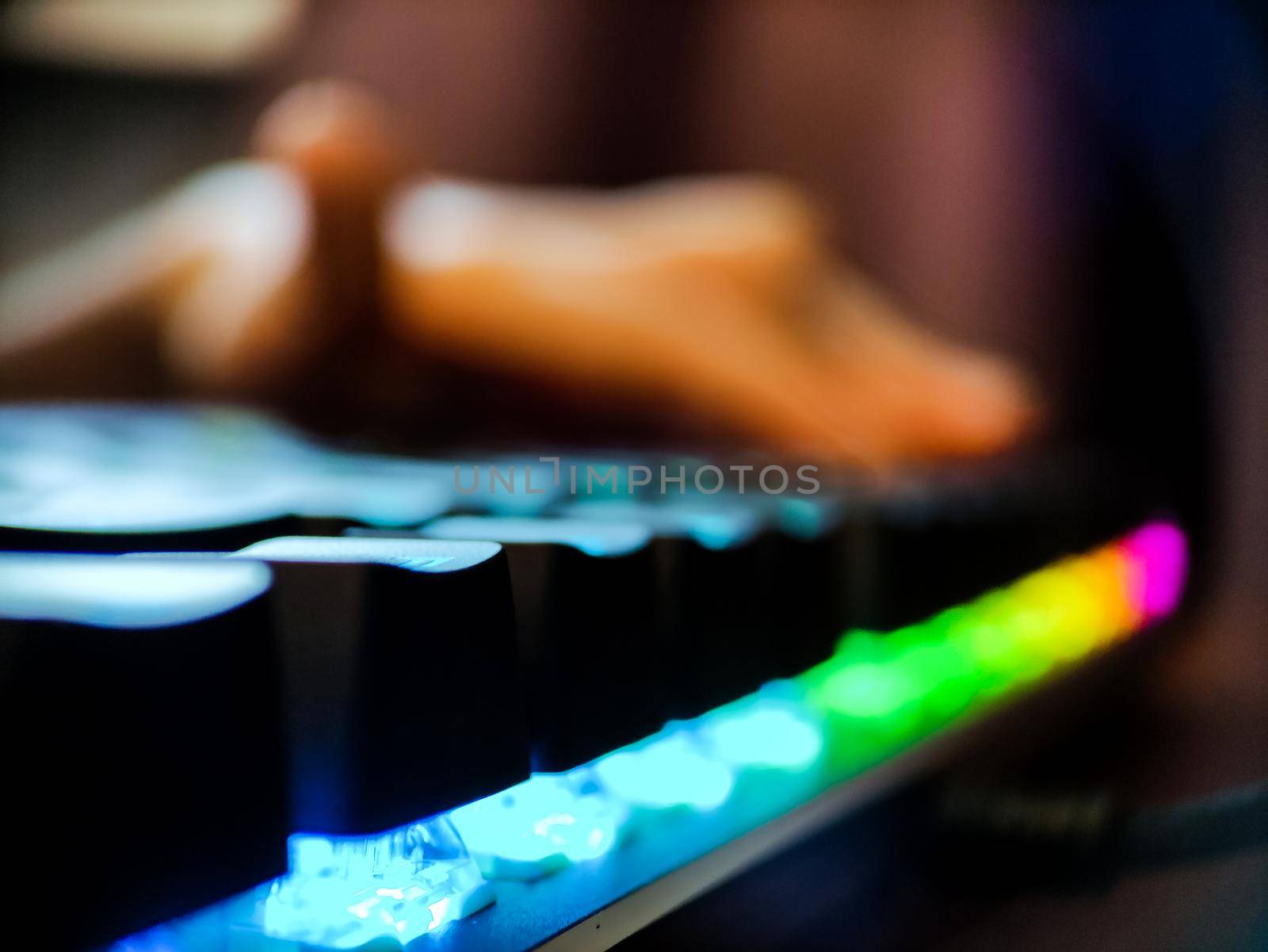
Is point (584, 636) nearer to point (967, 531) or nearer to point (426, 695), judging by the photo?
point (426, 695)

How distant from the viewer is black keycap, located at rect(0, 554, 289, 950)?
13cm

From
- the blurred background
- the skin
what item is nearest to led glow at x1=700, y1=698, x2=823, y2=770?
the skin

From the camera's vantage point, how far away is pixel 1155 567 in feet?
2.41

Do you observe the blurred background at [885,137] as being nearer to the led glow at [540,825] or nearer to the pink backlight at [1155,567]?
the pink backlight at [1155,567]

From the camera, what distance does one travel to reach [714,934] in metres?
0.23

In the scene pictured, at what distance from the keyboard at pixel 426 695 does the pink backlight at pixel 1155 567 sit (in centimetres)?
37

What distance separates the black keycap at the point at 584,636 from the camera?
0.20 m

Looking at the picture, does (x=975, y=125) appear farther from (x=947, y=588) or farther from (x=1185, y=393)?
(x=947, y=588)

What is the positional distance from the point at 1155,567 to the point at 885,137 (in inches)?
24.2

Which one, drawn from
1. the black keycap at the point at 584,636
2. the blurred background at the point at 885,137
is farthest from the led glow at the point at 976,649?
the blurred background at the point at 885,137

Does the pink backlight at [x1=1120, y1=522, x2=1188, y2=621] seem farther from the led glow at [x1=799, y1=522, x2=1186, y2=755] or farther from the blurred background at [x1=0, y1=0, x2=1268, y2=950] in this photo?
the blurred background at [x1=0, y1=0, x2=1268, y2=950]

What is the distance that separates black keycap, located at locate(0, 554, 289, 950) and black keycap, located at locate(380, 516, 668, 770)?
0.06 m

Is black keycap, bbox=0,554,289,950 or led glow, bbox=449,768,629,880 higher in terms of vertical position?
black keycap, bbox=0,554,289,950

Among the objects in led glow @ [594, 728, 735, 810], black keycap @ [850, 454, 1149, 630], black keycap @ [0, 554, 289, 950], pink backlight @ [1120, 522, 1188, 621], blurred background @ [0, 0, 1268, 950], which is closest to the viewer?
black keycap @ [0, 554, 289, 950]
